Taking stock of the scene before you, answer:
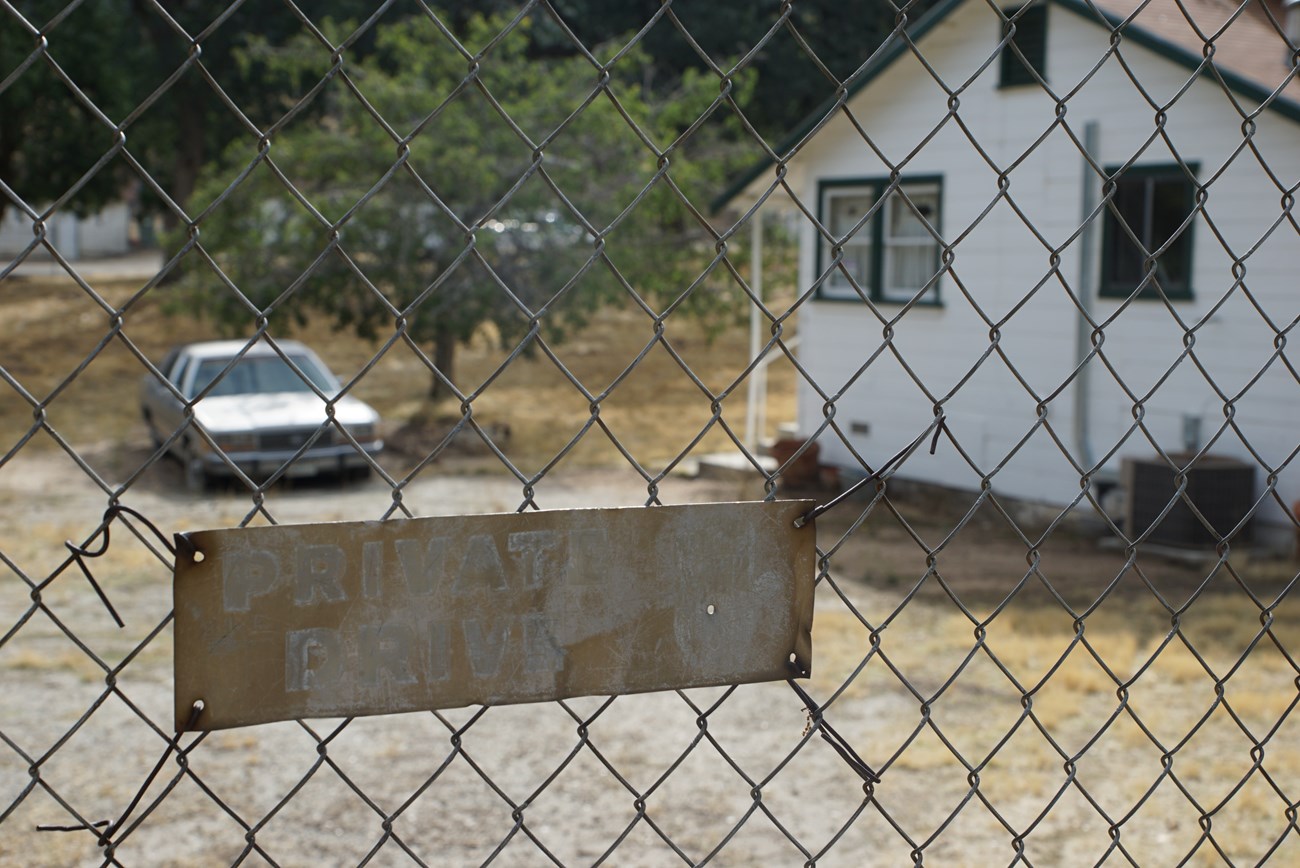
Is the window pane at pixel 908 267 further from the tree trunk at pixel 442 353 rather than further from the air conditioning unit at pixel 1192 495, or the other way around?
the tree trunk at pixel 442 353

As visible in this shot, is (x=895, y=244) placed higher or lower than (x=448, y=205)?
lower

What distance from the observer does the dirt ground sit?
5023 mm

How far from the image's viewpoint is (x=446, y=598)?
71.4 inches

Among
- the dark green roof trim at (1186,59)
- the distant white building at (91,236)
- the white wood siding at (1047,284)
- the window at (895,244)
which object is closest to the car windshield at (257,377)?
the white wood siding at (1047,284)

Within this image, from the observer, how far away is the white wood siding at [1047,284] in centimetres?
1102

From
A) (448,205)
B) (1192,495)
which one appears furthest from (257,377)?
(1192,495)

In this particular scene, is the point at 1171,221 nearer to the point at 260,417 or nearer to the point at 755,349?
the point at 755,349

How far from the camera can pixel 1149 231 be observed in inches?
473

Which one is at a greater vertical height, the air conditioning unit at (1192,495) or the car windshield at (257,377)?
the car windshield at (257,377)

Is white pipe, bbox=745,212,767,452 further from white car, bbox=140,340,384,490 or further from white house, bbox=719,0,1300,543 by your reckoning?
white car, bbox=140,340,384,490

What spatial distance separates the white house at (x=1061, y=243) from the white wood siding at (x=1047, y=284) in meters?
0.02

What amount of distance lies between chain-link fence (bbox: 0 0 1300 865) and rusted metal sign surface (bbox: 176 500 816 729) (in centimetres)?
8

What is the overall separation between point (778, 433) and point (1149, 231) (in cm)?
548

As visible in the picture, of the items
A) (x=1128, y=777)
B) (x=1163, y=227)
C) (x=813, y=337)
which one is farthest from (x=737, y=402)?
(x=1128, y=777)
